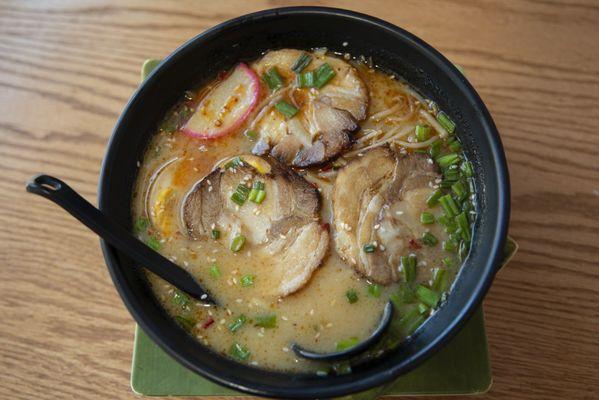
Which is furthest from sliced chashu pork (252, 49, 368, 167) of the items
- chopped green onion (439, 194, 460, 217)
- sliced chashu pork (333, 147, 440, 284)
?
chopped green onion (439, 194, 460, 217)

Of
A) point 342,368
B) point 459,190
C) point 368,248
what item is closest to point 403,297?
point 368,248

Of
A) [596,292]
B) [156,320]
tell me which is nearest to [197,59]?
[156,320]

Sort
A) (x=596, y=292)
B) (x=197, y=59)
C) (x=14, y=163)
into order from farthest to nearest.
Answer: (x=14, y=163) → (x=596, y=292) → (x=197, y=59)

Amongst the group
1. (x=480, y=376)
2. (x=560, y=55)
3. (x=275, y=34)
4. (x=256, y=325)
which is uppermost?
(x=275, y=34)

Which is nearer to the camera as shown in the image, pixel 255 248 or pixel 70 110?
pixel 255 248

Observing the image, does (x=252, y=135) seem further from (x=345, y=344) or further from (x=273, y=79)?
(x=345, y=344)

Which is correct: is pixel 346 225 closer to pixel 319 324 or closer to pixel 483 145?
pixel 319 324

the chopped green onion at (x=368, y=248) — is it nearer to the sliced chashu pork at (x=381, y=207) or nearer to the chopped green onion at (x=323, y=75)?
the sliced chashu pork at (x=381, y=207)

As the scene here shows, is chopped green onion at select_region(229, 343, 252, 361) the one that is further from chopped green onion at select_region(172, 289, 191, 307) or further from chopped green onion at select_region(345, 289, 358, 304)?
chopped green onion at select_region(345, 289, 358, 304)
